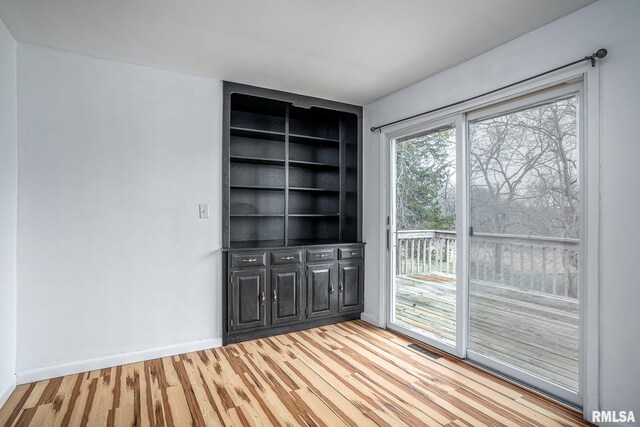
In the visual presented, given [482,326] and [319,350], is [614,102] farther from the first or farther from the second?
[319,350]

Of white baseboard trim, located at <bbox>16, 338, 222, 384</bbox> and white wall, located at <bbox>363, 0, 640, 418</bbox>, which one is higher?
white wall, located at <bbox>363, 0, 640, 418</bbox>

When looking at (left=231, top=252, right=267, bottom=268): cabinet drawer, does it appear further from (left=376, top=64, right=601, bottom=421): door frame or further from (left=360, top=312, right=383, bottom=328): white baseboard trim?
(left=376, top=64, right=601, bottom=421): door frame

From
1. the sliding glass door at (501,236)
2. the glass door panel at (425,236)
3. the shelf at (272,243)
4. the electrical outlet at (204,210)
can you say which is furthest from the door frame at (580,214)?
the electrical outlet at (204,210)

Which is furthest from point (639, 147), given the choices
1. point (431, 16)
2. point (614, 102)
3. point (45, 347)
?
point (45, 347)

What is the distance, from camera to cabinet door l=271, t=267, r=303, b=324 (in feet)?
11.6

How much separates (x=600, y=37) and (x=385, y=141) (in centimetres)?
200

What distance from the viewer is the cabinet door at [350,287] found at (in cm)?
396

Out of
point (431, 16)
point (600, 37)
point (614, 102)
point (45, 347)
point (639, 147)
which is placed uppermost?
point (431, 16)

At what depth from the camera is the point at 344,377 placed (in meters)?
2.67

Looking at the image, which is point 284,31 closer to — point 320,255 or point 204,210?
point 204,210

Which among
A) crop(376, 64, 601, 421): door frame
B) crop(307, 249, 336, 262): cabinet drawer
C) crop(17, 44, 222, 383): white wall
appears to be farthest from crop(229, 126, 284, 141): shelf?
crop(376, 64, 601, 421): door frame

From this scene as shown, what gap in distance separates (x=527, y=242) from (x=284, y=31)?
228 cm

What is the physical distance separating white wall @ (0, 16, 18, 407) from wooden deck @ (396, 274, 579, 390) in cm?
331

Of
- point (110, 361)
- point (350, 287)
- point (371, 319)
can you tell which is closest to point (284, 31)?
point (350, 287)
